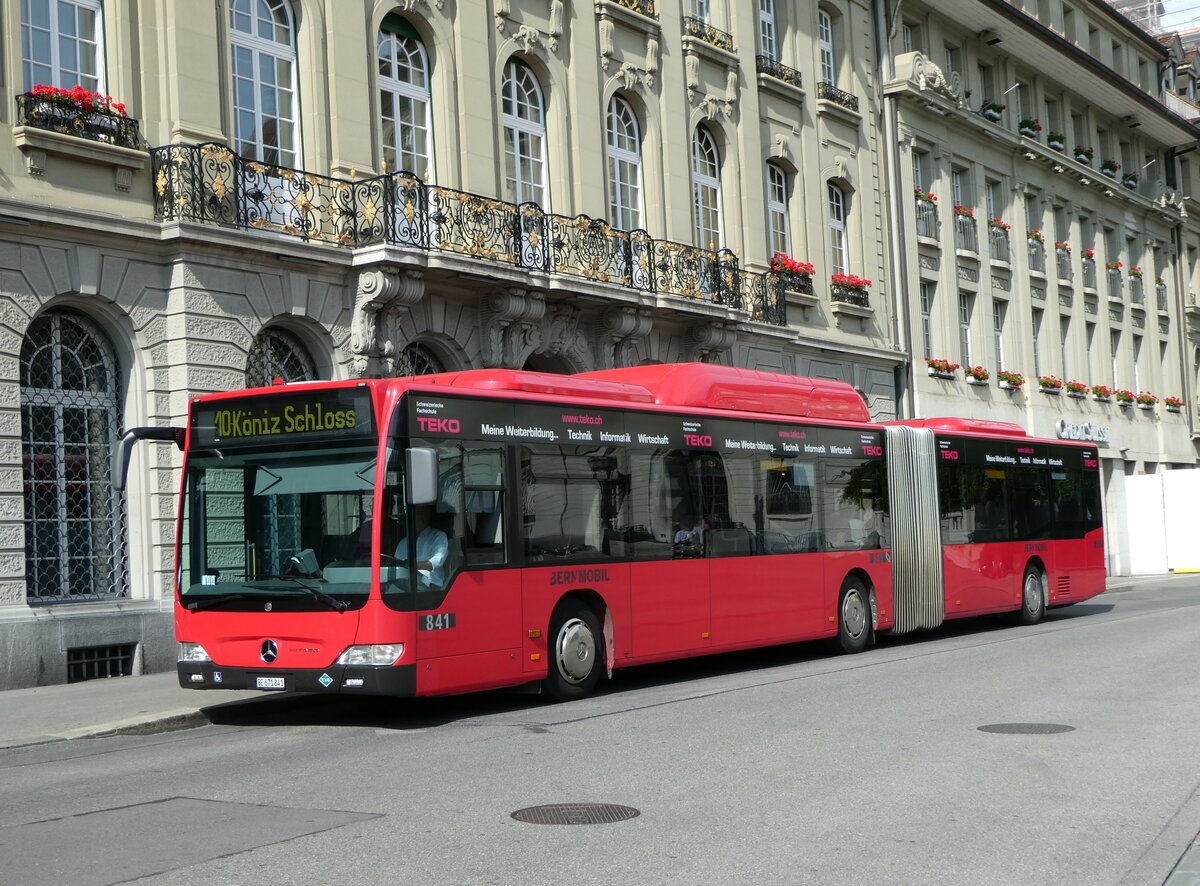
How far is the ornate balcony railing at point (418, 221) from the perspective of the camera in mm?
17906

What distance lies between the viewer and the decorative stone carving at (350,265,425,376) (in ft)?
64.7

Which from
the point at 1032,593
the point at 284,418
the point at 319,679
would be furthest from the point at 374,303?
the point at 1032,593

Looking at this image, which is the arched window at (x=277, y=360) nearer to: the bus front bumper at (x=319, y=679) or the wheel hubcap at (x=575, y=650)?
the wheel hubcap at (x=575, y=650)

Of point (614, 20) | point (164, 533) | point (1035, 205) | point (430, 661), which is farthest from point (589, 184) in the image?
point (1035, 205)

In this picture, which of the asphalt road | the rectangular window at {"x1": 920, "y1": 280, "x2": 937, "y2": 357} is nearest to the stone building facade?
the asphalt road

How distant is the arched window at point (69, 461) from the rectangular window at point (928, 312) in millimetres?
22210

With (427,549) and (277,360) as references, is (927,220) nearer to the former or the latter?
(277,360)

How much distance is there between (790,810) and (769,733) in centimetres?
302

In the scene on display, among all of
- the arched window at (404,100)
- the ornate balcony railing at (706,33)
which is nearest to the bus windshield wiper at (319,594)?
the arched window at (404,100)

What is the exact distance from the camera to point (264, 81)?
64.5ft

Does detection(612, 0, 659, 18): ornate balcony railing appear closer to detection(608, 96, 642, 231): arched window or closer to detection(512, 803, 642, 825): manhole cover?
detection(608, 96, 642, 231): arched window

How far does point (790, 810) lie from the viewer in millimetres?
7887

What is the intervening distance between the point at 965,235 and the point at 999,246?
7.19 feet

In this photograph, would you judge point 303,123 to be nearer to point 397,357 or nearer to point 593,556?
point 397,357
